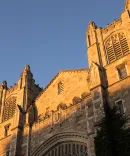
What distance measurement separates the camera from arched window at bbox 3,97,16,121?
33.4m

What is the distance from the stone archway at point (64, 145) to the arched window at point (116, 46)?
7926 millimetres

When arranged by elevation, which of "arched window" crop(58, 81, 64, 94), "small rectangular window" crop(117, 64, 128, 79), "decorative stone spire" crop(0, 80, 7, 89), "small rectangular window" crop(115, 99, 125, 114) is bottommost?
"small rectangular window" crop(115, 99, 125, 114)

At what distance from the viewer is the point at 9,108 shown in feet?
112

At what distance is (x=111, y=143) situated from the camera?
17000mm

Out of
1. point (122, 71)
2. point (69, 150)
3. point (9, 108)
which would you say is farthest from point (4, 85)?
point (122, 71)

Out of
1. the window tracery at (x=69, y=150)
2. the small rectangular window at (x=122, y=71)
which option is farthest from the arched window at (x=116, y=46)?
the window tracery at (x=69, y=150)

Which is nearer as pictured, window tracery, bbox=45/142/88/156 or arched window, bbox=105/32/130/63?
window tracery, bbox=45/142/88/156

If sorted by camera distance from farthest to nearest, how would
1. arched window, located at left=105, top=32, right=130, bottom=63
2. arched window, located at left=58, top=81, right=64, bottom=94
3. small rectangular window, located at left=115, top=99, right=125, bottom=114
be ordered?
arched window, located at left=58, top=81, right=64, bottom=94, arched window, located at left=105, top=32, right=130, bottom=63, small rectangular window, located at left=115, top=99, right=125, bottom=114

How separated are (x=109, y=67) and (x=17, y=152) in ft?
37.8

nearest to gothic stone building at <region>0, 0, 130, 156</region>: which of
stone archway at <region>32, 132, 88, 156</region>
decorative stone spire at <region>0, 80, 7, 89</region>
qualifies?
stone archway at <region>32, 132, 88, 156</region>

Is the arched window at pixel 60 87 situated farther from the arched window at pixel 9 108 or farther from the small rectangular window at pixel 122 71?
the small rectangular window at pixel 122 71

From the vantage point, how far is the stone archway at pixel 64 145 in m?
23.5

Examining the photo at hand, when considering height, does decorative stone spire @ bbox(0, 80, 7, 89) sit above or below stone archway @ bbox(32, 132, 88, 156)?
above

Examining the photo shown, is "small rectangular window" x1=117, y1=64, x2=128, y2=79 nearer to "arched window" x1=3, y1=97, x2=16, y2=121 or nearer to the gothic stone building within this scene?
the gothic stone building
